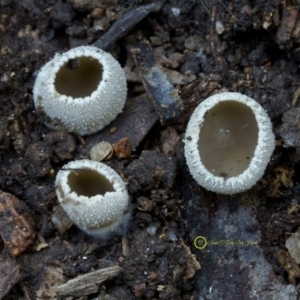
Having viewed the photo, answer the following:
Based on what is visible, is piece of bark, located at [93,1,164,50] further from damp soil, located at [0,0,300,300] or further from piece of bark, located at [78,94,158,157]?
piece of bark, located at [78,94,158,157]

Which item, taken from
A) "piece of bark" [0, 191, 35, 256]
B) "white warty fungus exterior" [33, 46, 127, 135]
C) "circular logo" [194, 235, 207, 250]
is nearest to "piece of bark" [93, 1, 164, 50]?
"white warty fungus exterior" [33, 46, 127, 135]

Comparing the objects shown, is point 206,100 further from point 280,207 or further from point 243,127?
point 280,207

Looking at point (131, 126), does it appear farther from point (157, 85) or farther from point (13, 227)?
point (13, 227)

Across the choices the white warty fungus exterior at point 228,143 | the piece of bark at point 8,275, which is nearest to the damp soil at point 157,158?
the piece of bark at point 8,275

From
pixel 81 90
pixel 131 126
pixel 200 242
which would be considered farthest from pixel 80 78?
pixel 200 242

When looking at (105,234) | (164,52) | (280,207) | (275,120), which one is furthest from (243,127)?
(105,234)

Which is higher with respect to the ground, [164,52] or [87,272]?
[164,52]
